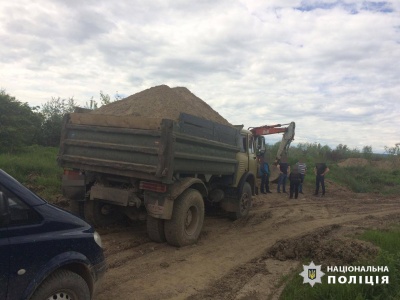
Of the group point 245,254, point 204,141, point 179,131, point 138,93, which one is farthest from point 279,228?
point 138,93

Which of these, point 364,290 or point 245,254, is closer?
point 364,290

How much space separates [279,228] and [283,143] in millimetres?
8535

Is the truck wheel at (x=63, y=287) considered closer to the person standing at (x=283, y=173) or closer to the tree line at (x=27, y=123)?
the tree line at (x=27, y=123)

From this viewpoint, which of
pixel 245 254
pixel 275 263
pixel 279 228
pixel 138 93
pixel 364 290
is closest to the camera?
pixel 364 290

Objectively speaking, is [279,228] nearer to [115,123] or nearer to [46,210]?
[115,123]

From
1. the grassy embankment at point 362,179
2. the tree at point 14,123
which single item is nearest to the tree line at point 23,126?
the tree at point 14,123

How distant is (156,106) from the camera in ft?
21.6

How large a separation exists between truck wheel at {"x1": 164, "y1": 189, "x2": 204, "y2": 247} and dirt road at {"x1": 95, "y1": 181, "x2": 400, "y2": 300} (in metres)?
0.18

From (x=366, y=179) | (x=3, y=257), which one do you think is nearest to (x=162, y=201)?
(x=3, y=257)

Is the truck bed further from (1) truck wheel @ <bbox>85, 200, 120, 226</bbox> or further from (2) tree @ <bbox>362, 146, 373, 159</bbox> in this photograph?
(2) tree @ <bbox>362, 146, 373, 159</bbox>

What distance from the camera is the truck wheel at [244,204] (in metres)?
8.49

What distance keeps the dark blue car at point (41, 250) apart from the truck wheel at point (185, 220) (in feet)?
8.78

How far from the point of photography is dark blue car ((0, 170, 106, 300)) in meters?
2.59

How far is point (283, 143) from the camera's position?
16.1 meters
